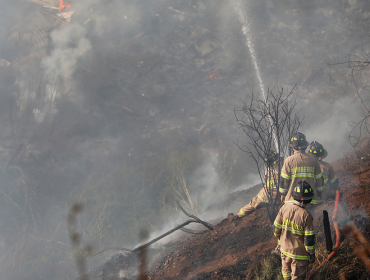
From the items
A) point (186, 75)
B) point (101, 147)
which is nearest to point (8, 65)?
point (101, 147)

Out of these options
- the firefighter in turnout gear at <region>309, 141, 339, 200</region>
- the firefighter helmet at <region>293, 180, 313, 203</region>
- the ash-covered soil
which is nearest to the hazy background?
the ash-covered soil

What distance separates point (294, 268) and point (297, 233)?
40 cm

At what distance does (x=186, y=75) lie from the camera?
41.0ft

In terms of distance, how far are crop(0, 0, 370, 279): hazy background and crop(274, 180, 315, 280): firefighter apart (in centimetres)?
733

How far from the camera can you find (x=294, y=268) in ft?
9.41

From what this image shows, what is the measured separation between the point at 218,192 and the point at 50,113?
7755 millimetres

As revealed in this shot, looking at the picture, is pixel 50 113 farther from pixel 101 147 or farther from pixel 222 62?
pixel 222 62

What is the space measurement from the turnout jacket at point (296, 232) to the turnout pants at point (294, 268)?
7cm

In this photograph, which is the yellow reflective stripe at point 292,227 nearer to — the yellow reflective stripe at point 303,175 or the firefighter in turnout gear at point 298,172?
the firefighter in turnout gear at point 298,172

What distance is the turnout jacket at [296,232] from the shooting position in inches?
106

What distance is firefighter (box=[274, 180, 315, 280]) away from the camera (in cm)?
270

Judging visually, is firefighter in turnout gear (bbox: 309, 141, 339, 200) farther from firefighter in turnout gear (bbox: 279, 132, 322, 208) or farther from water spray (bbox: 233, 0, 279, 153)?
water spray (bbox: 233, 0, 279, 153)

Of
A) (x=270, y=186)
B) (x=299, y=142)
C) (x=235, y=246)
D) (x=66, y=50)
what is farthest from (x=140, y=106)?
(x=299, y=142)

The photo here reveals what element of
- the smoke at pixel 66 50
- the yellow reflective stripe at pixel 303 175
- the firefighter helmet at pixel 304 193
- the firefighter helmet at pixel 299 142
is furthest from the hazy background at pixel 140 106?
the firefighter helmet at pixel 304 193
